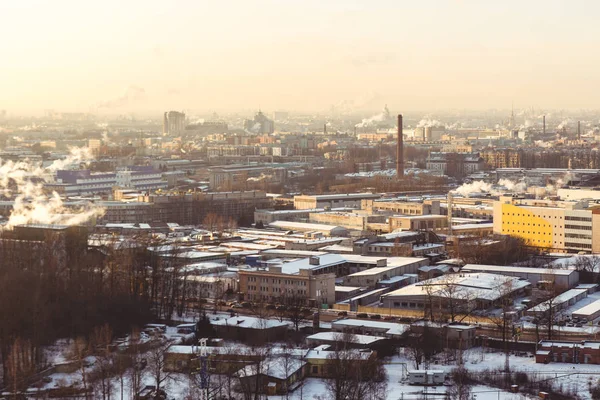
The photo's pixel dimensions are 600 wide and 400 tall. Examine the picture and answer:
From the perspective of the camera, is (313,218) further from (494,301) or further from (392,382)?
(392,382)

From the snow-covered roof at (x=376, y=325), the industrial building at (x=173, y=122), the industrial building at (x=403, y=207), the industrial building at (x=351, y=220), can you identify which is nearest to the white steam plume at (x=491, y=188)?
the industrial building at (x=403, y=207)

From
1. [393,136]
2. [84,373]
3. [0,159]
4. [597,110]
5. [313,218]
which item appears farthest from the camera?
[597,110]

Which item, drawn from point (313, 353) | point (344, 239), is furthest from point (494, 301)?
point (344, 239)

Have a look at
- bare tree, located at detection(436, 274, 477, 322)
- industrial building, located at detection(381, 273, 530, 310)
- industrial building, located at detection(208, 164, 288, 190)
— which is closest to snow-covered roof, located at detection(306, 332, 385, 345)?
bare tree, located at detection(436, 274, 477, 322)

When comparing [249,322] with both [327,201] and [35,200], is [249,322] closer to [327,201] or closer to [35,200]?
[35,200]

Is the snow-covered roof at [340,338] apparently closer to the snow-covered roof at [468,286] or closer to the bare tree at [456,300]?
the bare tree at [456,300]

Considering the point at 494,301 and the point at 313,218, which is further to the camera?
the point at 313,218

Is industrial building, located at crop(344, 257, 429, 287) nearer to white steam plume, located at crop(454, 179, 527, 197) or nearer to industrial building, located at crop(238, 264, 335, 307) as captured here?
industrial building, located at crop(238, 264, 335, 307)
